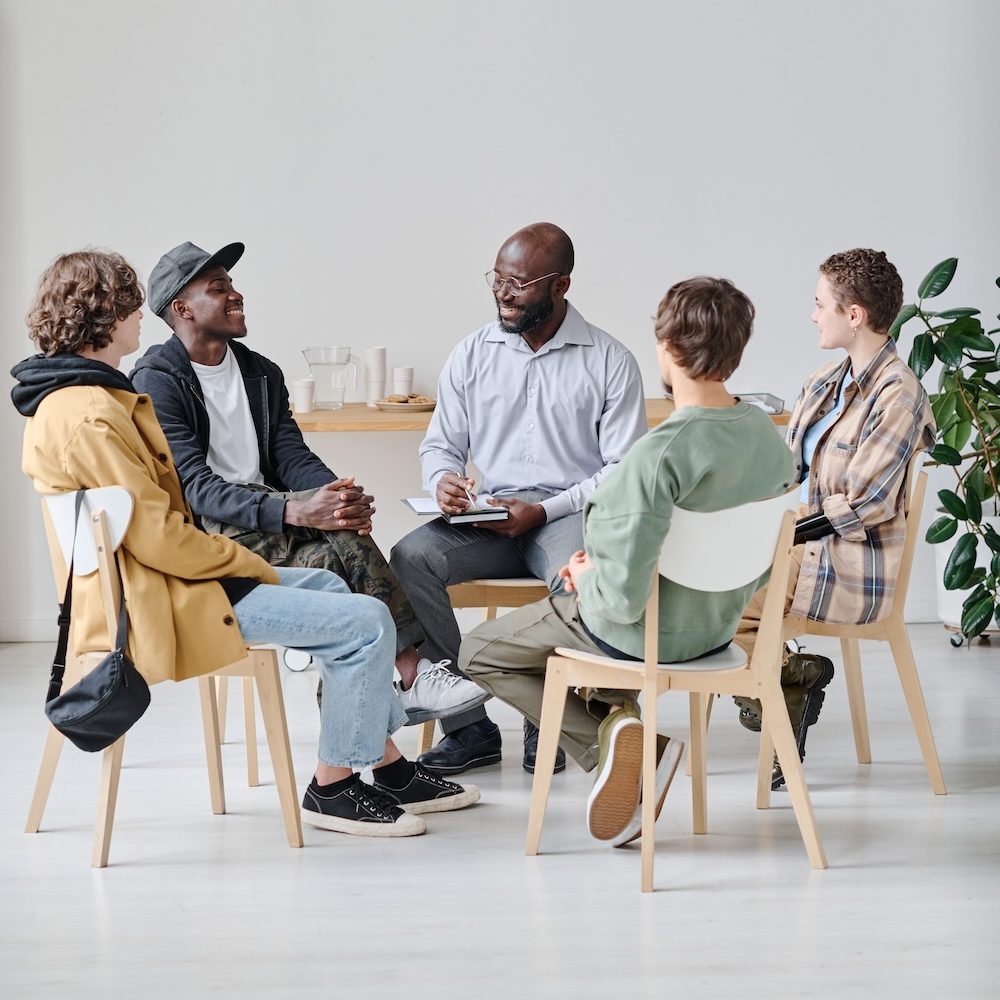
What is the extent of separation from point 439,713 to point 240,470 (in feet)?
2.52

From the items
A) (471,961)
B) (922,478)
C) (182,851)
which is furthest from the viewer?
(922,478)

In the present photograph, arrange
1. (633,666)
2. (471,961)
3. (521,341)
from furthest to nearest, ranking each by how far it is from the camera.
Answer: (521,341), (633,666), (471,961)

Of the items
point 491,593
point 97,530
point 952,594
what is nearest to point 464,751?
point 491,593

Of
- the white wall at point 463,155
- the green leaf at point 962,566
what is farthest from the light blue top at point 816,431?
the white wall at point 463,155

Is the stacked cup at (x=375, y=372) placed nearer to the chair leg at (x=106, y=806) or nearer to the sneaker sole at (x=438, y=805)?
the sneaker sole at (x=438, y=805)

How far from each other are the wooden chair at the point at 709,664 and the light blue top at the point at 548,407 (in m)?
0.88

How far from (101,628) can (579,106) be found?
9.00 feet

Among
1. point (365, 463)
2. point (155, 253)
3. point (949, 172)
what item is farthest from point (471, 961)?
point (949, 172)

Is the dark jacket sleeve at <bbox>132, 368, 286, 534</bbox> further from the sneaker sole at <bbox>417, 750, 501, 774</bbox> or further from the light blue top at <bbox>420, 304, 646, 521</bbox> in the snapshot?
the sneaker sole at <bbox>417, 750, 501, 774</bbox>

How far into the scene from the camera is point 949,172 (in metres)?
4.76

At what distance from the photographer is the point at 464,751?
3352mm

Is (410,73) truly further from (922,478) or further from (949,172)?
(922,478)

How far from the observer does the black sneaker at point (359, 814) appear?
9.49 feet

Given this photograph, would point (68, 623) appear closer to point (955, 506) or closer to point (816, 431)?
point (816, 431)
